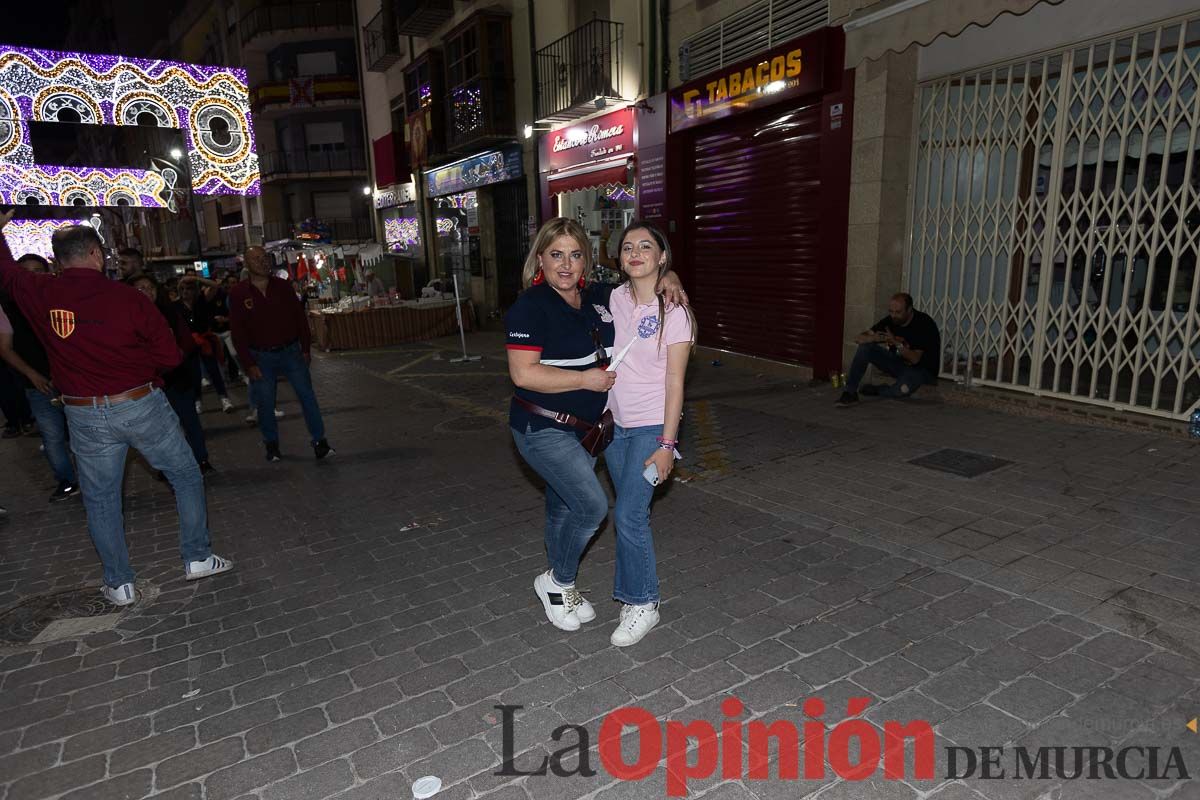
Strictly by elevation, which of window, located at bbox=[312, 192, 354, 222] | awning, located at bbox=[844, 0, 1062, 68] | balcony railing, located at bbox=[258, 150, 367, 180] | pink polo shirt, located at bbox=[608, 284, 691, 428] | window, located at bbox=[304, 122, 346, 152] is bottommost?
pink polo shirt, located at bbox=[608, 284, 691, 428]

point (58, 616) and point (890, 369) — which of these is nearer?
point (58, 616)

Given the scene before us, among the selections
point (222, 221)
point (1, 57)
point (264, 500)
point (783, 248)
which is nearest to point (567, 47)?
point (783, 248)

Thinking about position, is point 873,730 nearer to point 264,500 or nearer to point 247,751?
point 247,751

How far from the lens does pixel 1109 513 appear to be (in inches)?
189

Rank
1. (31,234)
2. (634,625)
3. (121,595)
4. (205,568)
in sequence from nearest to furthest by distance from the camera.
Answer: (634,625)
(121,595)
(205,568)
(31,234)

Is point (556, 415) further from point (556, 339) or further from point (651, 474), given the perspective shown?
point (651, 474)

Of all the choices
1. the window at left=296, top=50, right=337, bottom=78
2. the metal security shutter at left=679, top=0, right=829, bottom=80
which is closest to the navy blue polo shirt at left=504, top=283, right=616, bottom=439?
the metal security shutter at left=679, top=0, right=829, bottom=80

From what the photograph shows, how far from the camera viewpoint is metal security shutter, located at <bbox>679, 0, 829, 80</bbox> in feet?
30.8

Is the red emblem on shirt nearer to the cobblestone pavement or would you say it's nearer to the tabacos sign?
the cobblestone pavement

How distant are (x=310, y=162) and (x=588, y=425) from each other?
38.6 m

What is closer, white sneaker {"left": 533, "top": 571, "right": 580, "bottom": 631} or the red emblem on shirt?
white sneaker {"left": 533, "top": 571, "right": 580, "bottom": 631}

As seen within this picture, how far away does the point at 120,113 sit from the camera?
15.4m

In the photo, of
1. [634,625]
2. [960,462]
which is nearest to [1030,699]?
[634,625]

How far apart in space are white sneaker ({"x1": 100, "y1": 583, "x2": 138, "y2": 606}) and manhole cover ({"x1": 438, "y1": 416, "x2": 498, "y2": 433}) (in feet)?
13.5
